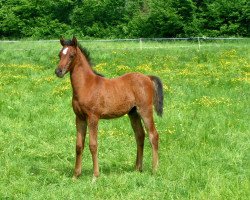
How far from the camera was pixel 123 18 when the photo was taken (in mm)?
48156

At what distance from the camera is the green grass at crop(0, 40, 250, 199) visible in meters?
7.59

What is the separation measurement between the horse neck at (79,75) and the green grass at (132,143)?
4.82 feet

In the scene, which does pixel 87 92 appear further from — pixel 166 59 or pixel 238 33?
pixel 238 33

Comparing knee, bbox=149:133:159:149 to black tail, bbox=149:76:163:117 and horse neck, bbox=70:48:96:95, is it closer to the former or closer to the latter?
black tail, bbox=149:76:163:117

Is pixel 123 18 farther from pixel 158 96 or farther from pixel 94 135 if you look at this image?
Result: pixel 94 135

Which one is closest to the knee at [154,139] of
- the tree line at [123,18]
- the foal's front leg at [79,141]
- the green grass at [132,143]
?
the green grass at [132,143]

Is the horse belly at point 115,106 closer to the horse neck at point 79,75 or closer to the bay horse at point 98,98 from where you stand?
the bay horse at point 98,98

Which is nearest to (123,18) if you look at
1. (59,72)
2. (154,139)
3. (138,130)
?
(138,130)

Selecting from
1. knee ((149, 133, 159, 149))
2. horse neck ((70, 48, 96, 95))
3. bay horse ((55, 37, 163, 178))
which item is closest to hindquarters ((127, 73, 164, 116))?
bay horse ((55, 37, 163, 178))

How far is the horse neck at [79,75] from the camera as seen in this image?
8.49 metres

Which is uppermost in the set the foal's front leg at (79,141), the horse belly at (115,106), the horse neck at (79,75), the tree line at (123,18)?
the horse neck at (79,75)

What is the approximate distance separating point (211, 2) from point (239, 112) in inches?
1293

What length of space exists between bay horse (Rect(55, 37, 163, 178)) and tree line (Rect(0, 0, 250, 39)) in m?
33.8

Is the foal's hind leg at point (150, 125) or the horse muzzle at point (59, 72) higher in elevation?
the horse muzzle at point (59, 72)
